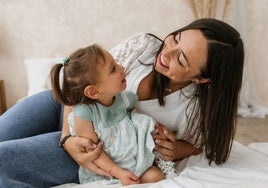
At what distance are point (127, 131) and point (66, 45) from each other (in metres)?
1.88

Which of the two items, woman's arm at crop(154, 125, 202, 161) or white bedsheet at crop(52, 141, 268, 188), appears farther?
woman's arm at crop(154, 125, 202, 161)

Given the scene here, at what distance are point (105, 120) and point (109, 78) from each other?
0.15m

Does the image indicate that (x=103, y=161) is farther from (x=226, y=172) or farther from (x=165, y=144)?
(x=226, y=172)

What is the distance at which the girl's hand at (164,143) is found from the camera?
1.24 m

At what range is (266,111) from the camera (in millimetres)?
3129

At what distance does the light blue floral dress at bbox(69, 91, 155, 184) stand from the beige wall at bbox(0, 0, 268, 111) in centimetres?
180

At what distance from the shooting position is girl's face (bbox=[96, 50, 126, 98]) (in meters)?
1.20

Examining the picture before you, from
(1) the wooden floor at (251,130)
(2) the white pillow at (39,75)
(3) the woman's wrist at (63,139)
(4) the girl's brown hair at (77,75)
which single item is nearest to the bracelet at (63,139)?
(3) the woman's wrist at (63,139)

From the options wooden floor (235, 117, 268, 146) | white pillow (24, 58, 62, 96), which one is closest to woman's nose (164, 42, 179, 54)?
white pillow (24, 58, 62, 96)

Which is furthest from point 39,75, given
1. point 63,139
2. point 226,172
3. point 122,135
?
point 226,172

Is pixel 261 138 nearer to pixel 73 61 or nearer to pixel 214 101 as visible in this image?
pixel 214 101

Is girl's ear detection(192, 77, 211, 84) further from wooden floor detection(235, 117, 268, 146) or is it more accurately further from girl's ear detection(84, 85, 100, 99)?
wooden floor detection(235, 117, 268, 146)

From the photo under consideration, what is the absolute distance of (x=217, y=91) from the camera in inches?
48.6

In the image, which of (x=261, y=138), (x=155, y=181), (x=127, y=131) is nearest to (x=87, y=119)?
(x=127, y=131)
